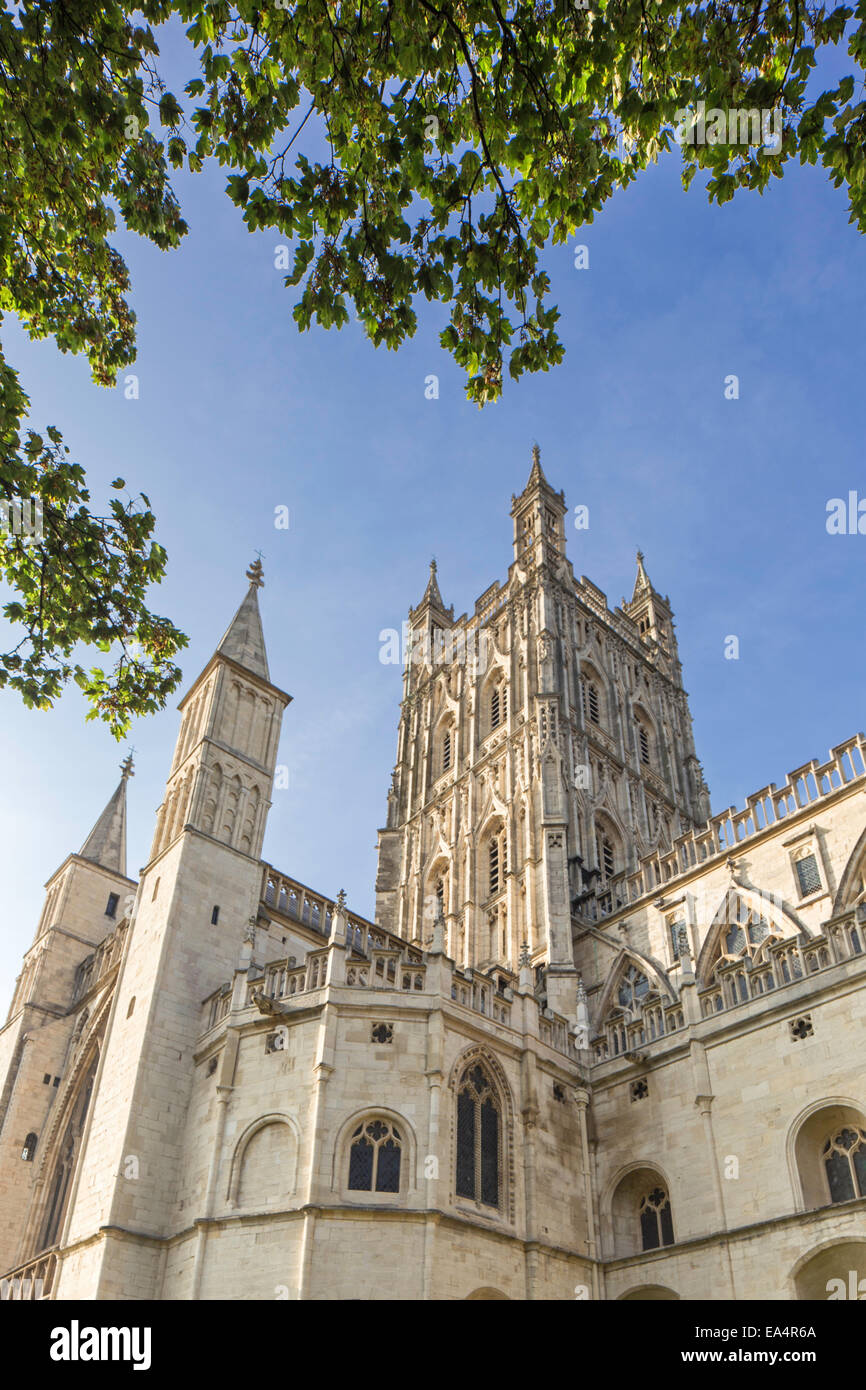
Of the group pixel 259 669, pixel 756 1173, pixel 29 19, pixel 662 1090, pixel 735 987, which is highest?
pixel 259 669

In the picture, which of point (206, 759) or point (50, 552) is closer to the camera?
point (50, 552)

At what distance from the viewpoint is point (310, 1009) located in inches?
741

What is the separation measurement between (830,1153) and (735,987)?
353 cm

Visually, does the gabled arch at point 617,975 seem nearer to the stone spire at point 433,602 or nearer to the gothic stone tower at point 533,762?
the gothic stone tower at point 533,762

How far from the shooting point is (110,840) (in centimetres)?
3525

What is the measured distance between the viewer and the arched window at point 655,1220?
19.5 m

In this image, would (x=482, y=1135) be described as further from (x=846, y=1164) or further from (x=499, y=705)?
(x=499, y=705)

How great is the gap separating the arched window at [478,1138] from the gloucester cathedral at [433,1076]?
6 centimetres

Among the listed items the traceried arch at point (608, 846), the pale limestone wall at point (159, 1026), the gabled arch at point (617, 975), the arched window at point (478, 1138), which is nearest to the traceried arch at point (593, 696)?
the traceried arch at point (608, 846)
